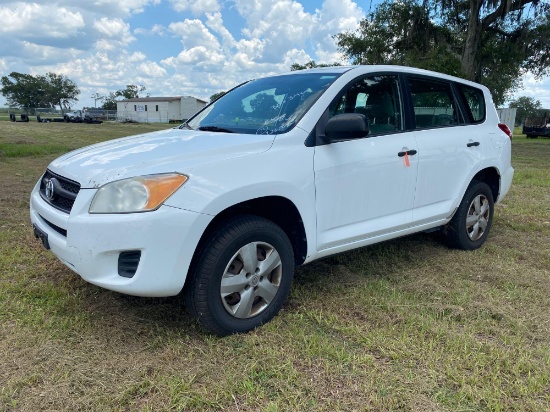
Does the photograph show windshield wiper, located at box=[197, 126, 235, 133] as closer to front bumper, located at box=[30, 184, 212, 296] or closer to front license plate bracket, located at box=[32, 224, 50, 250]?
front bumper, located at box=[30, 184, 212, 296]

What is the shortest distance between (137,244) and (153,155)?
597mm

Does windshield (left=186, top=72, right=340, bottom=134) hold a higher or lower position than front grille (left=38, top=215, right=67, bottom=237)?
higher

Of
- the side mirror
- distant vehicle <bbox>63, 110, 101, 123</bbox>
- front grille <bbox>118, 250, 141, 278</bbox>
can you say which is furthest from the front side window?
distant vehicle <bbox>63, 110, 101, 123</bbox>

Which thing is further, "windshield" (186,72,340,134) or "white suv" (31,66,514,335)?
"windshield" (186,72,340,134)

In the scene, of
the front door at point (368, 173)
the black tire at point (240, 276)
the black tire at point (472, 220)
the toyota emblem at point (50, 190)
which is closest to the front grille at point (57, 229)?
the toyota emblem at point (50, 190)

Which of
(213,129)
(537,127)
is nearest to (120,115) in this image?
(537,127)

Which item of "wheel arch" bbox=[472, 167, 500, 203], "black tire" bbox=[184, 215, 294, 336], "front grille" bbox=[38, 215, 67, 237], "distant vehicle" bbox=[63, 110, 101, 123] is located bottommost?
"black tire" bbox=[184, 215, 294, 336]

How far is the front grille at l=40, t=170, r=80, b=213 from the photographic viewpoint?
266 centimetres

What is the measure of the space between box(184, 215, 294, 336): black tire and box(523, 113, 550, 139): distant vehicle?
3216cm

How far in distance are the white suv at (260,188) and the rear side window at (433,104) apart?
0.6 inches

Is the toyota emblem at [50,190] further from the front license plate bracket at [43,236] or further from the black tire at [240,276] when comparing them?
the black tire at [240,276]

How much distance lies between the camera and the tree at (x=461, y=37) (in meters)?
18.1

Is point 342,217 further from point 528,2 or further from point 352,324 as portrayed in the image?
point 528,2

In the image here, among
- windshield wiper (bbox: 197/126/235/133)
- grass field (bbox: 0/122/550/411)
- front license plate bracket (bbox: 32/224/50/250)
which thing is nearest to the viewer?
grass field (bbox: 0/122/550/411)
